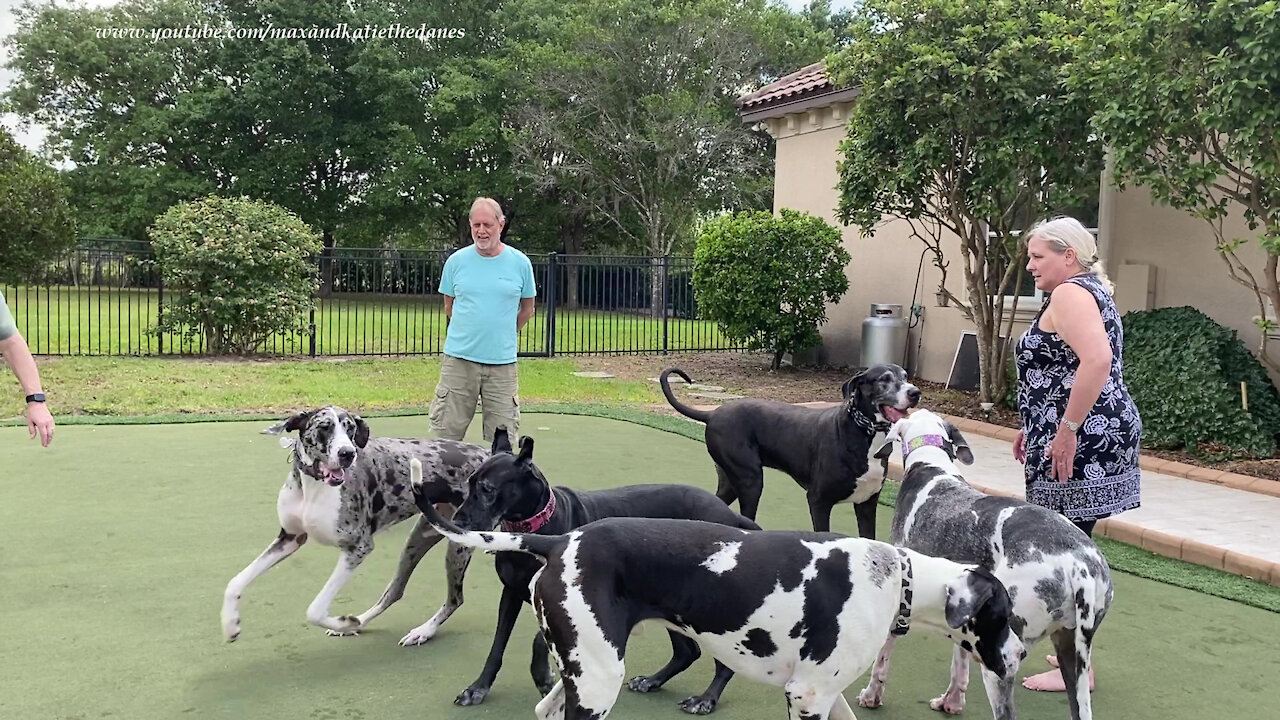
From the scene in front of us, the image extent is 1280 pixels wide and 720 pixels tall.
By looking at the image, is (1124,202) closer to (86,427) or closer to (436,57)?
(86,427)

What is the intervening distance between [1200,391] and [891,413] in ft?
14.3

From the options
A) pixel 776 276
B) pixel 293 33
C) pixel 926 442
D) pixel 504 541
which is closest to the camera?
pixel 504 541

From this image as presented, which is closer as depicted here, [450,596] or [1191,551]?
[450,596]

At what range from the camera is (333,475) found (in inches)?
153

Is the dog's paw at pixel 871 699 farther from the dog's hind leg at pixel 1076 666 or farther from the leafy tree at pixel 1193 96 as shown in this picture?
the leafy tree at pixel 1193 96

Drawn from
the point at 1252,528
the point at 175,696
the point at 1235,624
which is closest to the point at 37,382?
the point at 175,696

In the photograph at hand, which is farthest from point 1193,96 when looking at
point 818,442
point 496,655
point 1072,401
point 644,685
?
point 496,655

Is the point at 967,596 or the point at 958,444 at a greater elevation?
the point at 958,444

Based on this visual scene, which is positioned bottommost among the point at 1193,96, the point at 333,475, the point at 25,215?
the point at 333,475

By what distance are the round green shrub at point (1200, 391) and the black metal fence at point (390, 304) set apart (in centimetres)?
690

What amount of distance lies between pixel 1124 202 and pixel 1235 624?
6.22 meters

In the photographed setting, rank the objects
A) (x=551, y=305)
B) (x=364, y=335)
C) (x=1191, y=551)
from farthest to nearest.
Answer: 1. (x=364, y=335)
2. (x=551, y=305)
3. (x=1191, y=551)

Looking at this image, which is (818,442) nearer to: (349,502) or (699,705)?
(699,705)

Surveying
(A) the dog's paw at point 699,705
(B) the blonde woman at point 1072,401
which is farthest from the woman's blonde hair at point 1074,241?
(A) the dog's paw at point 699,705
